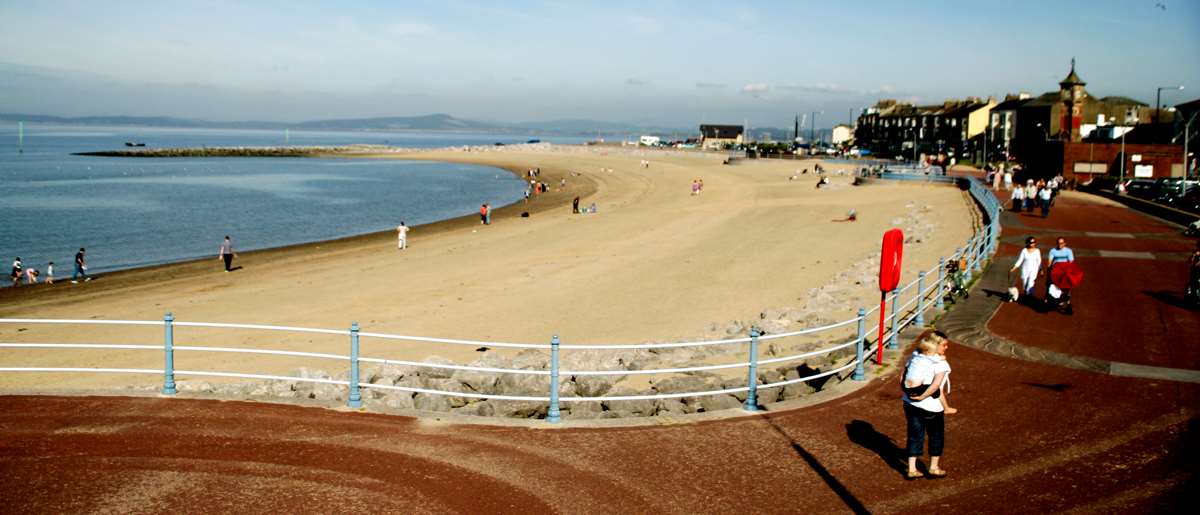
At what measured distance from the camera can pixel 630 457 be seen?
800cm

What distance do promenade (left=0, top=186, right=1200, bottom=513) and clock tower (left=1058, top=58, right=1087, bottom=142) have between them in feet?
167

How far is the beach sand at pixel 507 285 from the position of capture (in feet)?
59.0

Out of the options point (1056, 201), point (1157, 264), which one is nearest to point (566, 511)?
point (1157, 264)

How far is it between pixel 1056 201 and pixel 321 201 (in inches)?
1777

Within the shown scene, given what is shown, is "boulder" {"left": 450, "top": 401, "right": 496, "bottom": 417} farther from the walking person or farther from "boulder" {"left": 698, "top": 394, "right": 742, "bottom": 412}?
the walking person

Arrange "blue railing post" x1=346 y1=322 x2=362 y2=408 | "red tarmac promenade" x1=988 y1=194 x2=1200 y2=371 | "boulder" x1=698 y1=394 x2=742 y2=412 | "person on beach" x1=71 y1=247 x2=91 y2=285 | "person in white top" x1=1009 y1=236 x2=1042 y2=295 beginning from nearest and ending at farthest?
1. "blue railing post" x1=346 y1=322 x2=362 y2=408
2. "boulder" x1=698 y1=394 x2=742 y2=412
3. "red tarmac promenade" x1=988 y1=194 x2=1200 y2=371
4. "person in white top" x1=1009 y1=236 x2=1042 y2=295
5. "person on beach" x1=71 y1=247 x2=91 y2=285

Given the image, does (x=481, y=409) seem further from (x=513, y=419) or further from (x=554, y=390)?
(x=554, y=390)

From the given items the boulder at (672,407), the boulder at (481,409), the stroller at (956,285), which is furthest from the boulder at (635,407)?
the stroller at (956,285)

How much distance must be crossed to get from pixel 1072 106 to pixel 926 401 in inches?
2271

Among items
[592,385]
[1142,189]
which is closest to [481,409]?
[592,385]

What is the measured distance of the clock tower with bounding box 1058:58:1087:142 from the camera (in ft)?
180

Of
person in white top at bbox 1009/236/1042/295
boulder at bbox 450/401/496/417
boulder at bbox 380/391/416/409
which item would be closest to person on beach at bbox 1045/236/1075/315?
person in white top at bbox 1009/236/1042/295

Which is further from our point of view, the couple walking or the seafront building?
the seafront building

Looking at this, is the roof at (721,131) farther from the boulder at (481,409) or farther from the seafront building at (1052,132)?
the boulder at (481,409)
